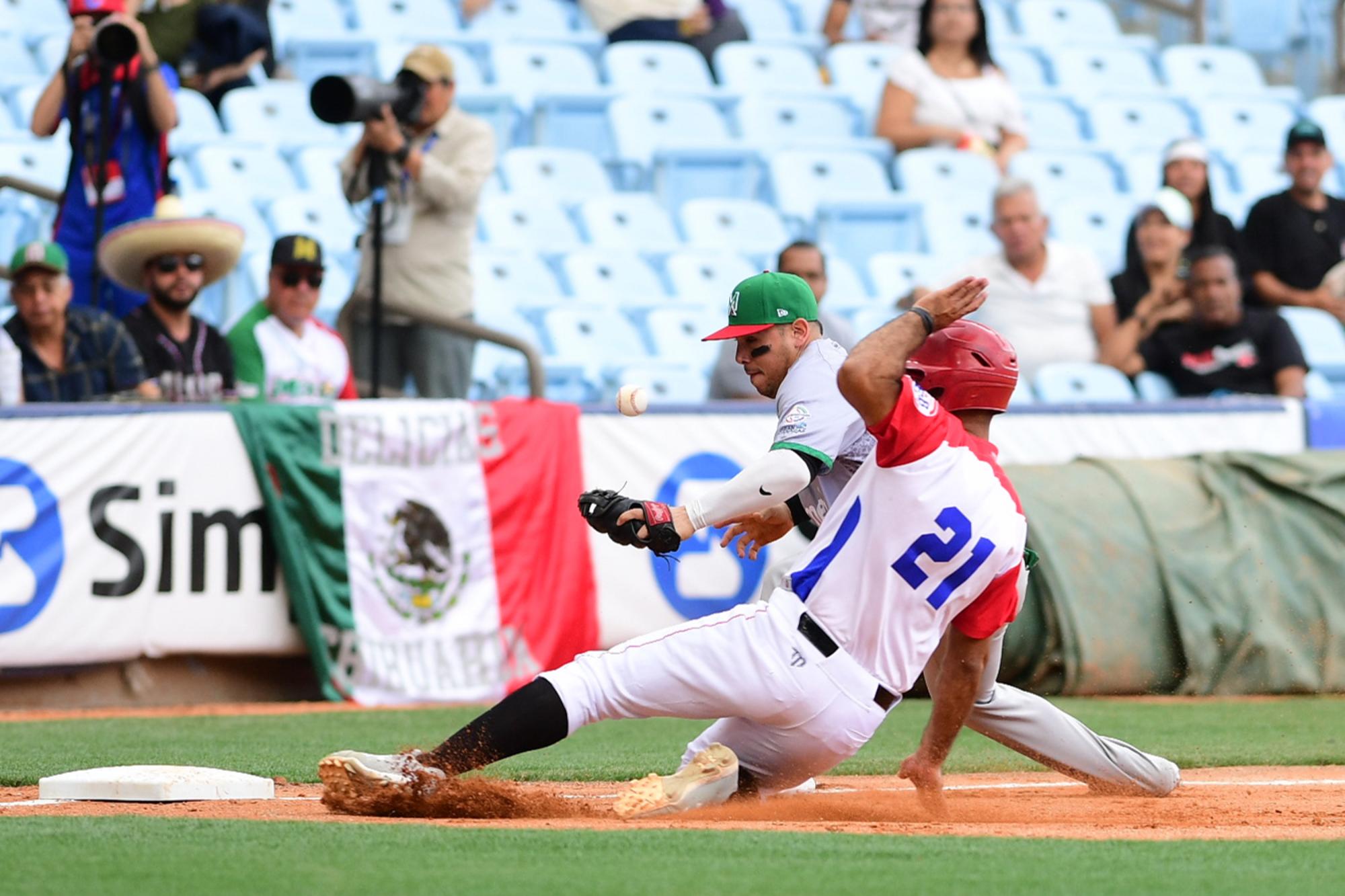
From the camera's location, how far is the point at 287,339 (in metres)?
10.4

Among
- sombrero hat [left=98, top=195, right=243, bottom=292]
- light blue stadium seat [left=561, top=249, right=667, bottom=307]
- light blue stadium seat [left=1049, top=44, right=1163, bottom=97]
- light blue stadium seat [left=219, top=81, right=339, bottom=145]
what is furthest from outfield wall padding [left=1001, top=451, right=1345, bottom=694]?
light blue stadium seat [left=1049, top=44, right=1163, bottom=97]

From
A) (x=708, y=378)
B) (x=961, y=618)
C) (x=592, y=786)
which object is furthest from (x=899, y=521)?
(x=708, y=378)

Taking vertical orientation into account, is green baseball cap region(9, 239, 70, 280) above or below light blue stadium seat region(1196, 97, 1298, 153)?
below

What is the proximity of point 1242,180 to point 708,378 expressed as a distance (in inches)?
232

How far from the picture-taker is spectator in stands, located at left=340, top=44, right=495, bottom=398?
10.8 metres

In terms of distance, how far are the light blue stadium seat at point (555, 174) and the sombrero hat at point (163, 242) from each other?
12.7 feet

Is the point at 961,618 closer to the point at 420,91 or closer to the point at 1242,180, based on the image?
the point at 420,91

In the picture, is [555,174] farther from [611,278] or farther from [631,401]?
[631,401]

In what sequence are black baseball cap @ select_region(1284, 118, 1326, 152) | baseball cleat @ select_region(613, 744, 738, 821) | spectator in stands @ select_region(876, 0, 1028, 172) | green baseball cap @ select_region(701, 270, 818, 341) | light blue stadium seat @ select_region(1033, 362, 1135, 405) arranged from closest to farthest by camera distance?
baseball cleat @ select_region(613, 744, 738, 821) → green baseball cap @ select_region(701, 270, 818, 341) → light blue stadium seat @ select_region(1033, 362, 1135, 405) → black baseball cap @ select_region(1284, 118, 1326, 152) → spectator in stands @ select_region(876, 0, 1028, 172)

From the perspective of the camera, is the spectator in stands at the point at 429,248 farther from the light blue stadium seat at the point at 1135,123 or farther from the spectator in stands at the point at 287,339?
the light blue stadium seat at the point at 1135,123

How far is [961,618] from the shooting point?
18.5 ft

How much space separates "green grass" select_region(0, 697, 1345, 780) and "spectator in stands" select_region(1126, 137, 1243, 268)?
4.62m

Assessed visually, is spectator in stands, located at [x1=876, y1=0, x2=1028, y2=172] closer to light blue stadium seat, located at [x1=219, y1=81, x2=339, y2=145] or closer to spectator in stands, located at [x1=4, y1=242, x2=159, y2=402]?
light blue stadium seat, located at [x1=219, y1=81, x2=339, y2=145]

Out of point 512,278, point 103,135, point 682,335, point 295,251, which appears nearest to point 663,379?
point 682,335
